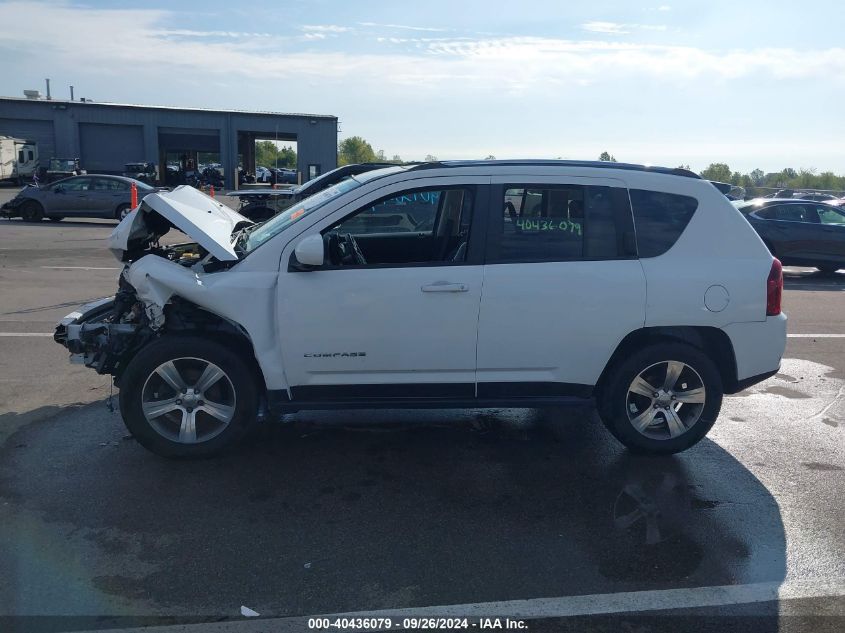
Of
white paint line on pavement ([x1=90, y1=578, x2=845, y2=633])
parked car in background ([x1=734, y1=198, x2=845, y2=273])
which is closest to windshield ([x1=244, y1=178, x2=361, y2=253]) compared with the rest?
white paint line on pavement ([x1=90, y1=578, x2=845, y2=633])

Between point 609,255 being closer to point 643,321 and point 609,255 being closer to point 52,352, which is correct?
point 643,321

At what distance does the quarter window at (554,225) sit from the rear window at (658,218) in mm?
196

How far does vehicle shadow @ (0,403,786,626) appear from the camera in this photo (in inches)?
145

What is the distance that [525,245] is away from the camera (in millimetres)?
5031

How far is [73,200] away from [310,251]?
2082cm

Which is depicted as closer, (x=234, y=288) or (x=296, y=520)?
(x=296, y=520)

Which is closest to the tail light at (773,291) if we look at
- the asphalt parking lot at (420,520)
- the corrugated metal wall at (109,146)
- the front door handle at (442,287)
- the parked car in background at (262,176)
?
the asphalt parking lot at (420,520)

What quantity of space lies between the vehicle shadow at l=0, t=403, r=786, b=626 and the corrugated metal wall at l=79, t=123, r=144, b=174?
51763 millimetres

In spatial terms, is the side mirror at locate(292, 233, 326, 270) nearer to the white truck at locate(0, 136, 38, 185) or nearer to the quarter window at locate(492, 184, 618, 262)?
the quarter window at locate(492, 184, 618, 262)

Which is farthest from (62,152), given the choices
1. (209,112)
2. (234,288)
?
(234,288)

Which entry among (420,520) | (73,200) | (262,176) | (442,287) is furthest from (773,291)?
(262,176)

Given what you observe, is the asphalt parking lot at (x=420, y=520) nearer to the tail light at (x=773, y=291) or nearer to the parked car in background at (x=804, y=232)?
the tail light at (x=773, y=291)

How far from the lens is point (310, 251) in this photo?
15.4 feet

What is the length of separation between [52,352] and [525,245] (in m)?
5.11
